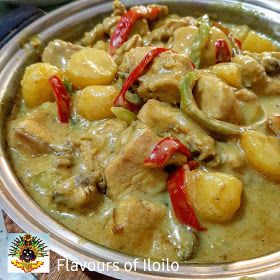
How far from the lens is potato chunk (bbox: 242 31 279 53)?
11.9 ft

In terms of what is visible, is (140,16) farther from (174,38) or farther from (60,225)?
(60,225)

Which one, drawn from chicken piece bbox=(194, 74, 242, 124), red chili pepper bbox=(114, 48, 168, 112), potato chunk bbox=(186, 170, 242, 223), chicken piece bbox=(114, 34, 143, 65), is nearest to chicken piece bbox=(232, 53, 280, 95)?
chicken piece bbox=(194, 74, 242, 124)

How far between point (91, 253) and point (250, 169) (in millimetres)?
1164

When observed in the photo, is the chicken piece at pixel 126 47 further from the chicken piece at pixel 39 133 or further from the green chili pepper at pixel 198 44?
the chicken piece at pixel 39 133

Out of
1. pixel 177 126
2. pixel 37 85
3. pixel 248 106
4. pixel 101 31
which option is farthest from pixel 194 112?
pixel 101 31

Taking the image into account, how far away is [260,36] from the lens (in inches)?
154

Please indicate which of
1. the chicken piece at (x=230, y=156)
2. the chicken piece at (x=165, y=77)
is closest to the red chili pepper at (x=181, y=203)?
the chicken piece at (x=230, y=156)

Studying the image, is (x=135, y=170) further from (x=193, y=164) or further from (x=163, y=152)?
(x=193, y=164)

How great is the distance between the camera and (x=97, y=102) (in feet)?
Result: 9.74

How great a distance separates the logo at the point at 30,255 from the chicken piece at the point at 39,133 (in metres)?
0.69

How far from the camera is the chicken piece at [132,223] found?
91.4 inches

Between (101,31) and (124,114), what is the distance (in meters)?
1.24

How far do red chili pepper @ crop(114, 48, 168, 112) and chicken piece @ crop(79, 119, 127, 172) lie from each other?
0.44ft

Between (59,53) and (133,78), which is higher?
(133,78)
